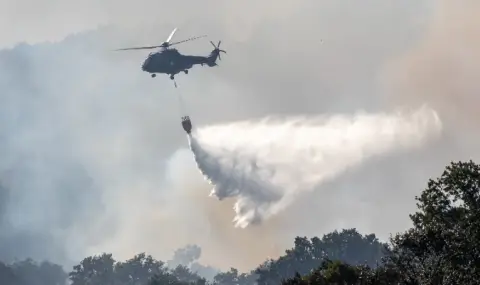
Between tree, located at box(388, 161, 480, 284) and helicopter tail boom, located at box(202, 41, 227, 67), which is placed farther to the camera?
helicopter tail boom, located at box(202, 41, 227, 67)

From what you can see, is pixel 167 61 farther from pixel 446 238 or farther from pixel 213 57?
pixel 446 238

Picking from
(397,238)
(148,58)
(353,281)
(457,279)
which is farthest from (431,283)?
(148,58)

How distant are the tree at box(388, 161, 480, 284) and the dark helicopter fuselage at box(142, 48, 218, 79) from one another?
197 feet

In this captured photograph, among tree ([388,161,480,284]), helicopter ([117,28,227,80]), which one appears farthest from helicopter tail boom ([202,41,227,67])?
tree ([388,161,480,284])

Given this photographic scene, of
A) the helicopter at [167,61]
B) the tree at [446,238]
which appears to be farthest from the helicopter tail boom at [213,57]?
the tree at [446,238]

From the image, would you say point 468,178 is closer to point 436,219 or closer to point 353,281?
point 436,219

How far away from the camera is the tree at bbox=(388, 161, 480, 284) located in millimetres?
67375

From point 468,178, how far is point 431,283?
898 inches

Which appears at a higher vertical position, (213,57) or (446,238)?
(213,57)

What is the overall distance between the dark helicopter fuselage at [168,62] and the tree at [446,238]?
59923mm

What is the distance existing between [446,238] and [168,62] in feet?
240

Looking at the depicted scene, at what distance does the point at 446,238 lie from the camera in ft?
249

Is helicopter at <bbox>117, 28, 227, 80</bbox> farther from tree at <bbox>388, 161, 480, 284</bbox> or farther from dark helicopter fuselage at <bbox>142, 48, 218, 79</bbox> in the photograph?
tree at <bbox>388, 161, 480, 284</bbox>

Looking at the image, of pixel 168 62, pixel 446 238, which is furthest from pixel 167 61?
pixel 446 238
